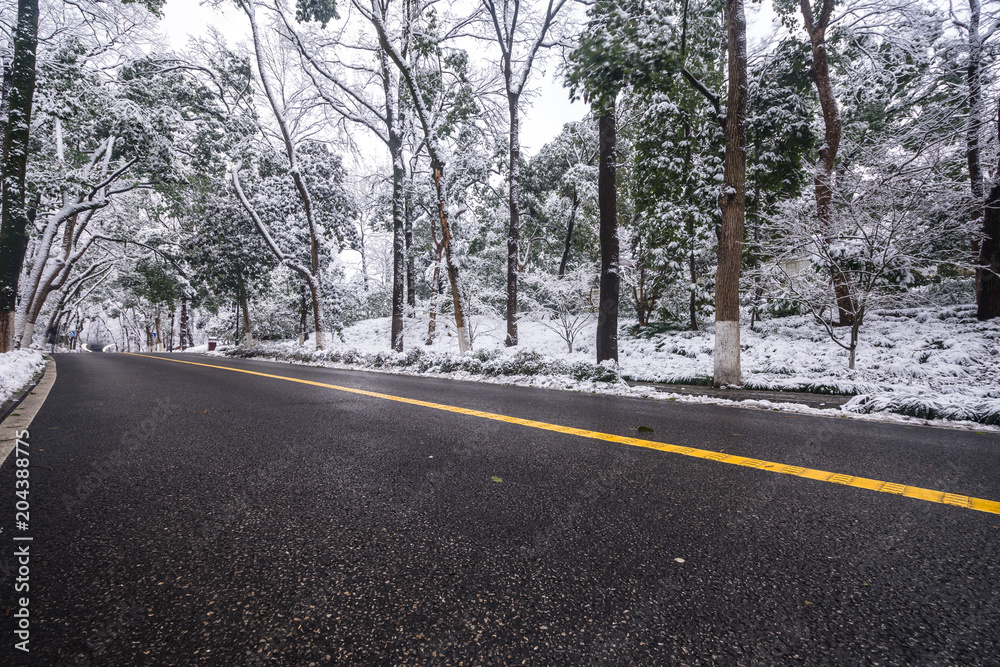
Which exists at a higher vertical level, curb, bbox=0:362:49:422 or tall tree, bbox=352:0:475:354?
tall tree, bbox=352:0:475:354

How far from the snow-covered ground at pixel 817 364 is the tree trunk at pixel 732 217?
2.04 feet

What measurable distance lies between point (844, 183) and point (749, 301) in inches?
238

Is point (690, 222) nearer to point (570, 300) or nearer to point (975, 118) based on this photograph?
point (570, 300)

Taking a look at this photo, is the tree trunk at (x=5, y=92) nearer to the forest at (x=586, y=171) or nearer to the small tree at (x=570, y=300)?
the forest at (x=586, y=171)

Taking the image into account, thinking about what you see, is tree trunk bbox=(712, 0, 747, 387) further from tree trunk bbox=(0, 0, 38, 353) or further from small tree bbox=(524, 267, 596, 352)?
tree trunk bbox=(0, 0, 38, 353)

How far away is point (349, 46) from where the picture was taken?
13.4m

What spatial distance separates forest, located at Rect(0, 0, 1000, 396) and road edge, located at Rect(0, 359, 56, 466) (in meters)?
5.05

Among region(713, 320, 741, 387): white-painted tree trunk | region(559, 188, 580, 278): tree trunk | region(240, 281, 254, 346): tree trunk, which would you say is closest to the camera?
region(713, 320, 741, 387): white-painted tree trunk

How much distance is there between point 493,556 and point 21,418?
5.17 m

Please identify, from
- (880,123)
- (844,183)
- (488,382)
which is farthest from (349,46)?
(880,123)

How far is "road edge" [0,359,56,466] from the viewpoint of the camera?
2797 millimetres

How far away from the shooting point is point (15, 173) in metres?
8.48

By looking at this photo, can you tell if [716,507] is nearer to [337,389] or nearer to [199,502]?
[199,502]

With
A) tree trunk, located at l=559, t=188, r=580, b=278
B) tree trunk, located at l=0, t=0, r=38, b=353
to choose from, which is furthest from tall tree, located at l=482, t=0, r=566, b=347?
tree trunk, located at l=0, t=0, r=38, b=353
